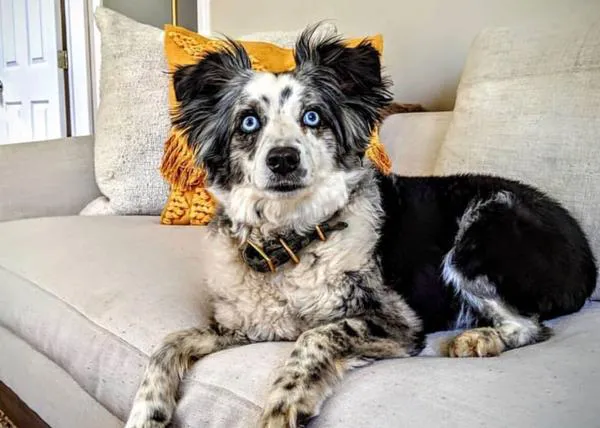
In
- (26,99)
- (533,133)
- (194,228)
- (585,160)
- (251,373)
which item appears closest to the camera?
(251,373)

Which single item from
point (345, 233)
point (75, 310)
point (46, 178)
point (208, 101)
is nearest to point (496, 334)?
point (345, 233)

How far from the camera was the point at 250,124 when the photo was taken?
142cm

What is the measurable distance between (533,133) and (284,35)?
Result: 115 centimetres

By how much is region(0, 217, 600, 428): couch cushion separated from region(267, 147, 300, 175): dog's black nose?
0.31 m

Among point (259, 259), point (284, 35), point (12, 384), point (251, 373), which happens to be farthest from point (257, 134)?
point (284, 35)

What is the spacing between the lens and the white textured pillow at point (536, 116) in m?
1.52

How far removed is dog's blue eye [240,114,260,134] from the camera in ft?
4.63

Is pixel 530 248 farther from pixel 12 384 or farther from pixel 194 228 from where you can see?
pixel 12 384

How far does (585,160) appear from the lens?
1.51m

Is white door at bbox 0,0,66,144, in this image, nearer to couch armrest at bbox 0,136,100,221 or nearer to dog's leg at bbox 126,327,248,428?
couch armrest at bbox 0,136,100,221

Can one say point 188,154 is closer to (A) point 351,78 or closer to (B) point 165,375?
(A) point 351,78

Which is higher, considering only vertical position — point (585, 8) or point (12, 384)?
point (585, 8)

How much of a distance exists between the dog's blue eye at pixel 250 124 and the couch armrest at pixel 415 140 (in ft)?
2.60

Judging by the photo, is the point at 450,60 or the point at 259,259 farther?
the point at 450,60
